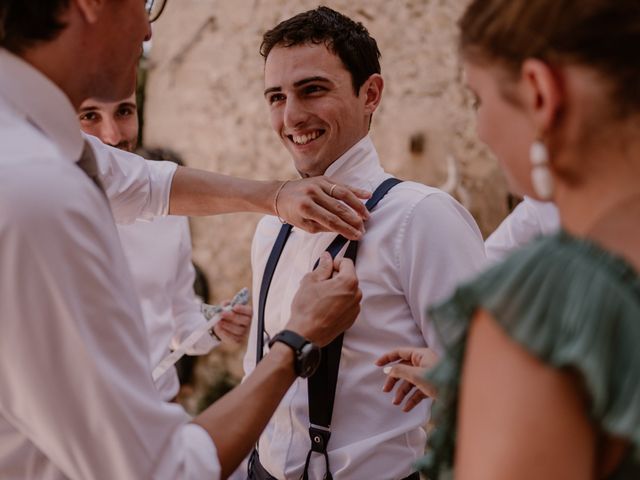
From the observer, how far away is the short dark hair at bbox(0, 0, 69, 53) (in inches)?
41.6

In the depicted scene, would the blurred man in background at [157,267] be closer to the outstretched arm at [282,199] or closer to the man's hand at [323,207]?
the outstretched arm at [282,199]

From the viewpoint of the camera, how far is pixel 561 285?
0.69 m

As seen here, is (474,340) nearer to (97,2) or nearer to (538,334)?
(538,334)

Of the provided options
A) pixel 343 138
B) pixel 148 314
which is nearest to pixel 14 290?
pixel 343 138

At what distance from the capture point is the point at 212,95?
4742mm

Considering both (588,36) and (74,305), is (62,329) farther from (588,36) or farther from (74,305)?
(588,36)

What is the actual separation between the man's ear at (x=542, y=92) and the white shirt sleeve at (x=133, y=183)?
1.21m

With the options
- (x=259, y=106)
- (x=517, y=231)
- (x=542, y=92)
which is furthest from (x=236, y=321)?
(x=259, y=106)

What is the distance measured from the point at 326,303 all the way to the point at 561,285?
2.47 ft

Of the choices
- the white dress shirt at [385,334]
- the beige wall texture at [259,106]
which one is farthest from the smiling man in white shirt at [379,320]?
the beige wall texture at [259,106]

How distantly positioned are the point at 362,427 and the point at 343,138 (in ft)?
2.63

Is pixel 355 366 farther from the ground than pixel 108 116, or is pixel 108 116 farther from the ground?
pixel 108 116

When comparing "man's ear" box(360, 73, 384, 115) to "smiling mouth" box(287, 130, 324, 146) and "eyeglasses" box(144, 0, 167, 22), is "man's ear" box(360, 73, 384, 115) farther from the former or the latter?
"eyeglasses" box(144, 0, 167, 22)

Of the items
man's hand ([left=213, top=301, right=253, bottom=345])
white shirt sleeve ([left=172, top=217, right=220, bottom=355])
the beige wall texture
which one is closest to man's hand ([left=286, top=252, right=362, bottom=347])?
man's hand ([left=213, top=301, right=253, bottom=345])
